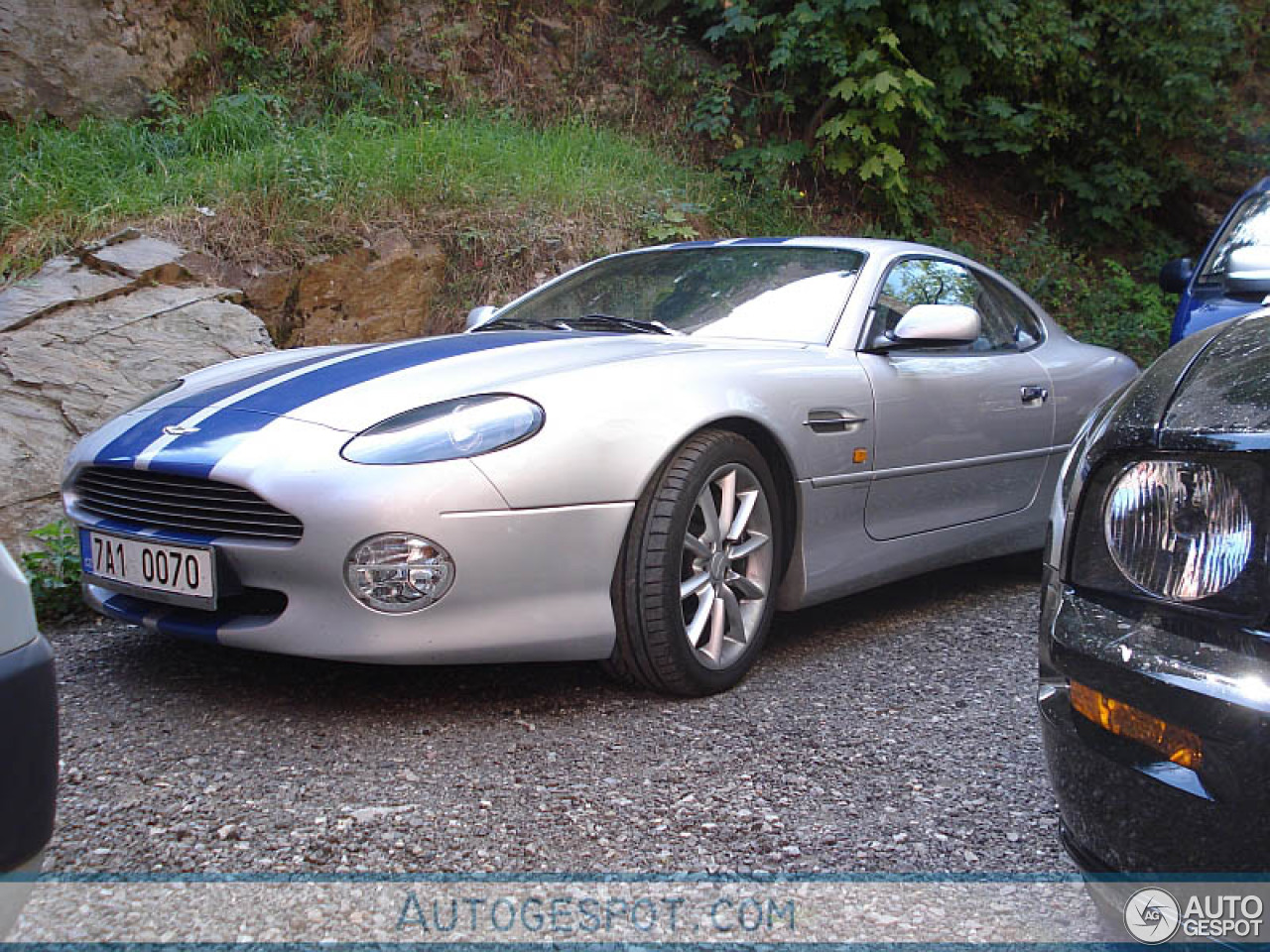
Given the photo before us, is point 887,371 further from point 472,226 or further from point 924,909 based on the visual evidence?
point 472,226

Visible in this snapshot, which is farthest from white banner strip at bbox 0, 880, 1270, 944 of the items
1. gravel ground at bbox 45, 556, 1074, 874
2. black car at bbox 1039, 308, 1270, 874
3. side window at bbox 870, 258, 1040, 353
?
side window at bbox 870, 258, 1040, 353

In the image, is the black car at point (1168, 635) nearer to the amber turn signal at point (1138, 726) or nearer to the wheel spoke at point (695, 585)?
the amber turn signal at point (1138, 726)

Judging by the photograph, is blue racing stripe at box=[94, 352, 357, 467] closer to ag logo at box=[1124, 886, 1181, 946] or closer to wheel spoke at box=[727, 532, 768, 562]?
wheel spoke at box=[727, 532, 768, 562]

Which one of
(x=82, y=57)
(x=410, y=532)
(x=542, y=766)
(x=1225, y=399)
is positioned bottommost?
(x=542, y=766)

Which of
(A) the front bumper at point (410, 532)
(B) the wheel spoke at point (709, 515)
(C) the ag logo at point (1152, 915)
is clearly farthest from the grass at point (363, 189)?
(C) the ag logo at point (1152, 915)

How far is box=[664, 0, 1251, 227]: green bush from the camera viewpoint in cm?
874

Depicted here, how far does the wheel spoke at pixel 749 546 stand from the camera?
122 inches

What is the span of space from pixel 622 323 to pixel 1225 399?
225 centimetres

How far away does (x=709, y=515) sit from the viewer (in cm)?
300

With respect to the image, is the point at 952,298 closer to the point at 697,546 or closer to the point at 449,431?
the point at 697,546

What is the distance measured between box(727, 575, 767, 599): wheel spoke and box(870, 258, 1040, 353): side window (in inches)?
37.4

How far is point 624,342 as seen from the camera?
3355 mm

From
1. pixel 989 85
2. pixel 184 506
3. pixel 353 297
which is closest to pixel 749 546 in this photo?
pixel 184 506

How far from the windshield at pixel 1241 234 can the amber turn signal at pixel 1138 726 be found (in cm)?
416
